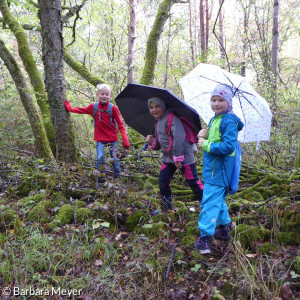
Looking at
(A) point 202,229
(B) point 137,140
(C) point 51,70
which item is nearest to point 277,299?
(A) point 202,229

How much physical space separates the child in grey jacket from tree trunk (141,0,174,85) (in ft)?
12.0

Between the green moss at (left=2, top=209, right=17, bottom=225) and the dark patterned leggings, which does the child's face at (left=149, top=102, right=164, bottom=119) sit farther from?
the green moss at (left=2, top=209, right=17, bottom=225)

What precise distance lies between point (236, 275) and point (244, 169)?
3.98 metres

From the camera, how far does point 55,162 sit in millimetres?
5004

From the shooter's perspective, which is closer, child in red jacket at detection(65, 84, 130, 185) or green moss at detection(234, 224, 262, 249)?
green moss at detection(234, 224, 262, 249)

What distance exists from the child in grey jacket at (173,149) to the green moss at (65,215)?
1471 millimetres

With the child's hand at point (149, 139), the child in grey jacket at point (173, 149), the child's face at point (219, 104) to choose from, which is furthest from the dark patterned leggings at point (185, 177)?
the child's face at point (219, 104)

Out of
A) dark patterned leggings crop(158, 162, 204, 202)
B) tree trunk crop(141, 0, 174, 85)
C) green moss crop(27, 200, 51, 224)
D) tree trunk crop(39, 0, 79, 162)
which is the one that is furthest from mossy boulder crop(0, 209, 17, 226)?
tree trunk crop(141, 0, 174, 85)

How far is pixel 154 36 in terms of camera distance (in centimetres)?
707

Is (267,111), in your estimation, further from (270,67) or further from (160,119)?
(270,67)

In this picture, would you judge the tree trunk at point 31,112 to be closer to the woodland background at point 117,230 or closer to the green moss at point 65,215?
the woodland background at point 117,230

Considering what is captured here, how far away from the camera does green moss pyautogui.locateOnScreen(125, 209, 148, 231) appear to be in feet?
12.2

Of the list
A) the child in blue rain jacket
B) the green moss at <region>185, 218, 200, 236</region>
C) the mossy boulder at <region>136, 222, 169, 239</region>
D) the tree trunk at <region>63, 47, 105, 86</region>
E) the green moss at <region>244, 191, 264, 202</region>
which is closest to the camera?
A: the child in blue rain jacket

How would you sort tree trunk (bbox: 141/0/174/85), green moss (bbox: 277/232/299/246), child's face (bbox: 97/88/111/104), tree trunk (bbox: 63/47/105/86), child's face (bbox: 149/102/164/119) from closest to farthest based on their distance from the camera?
green moss (bbox: 277/232/299/246), child's face (bbox: 149/102/164/119), child's face (bbox: 97/88/111/104), tree trunk (bbox: 63/47/105/86), tree trunk (bbox: 141/0/174/85)
